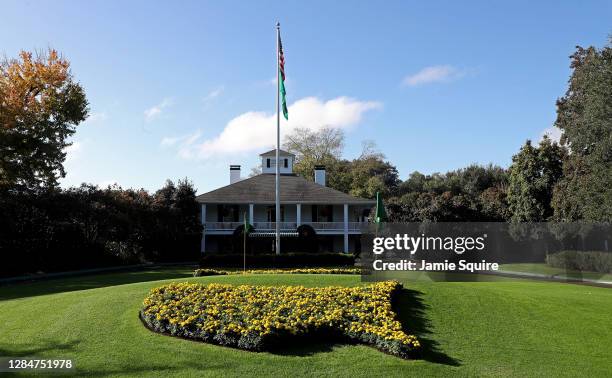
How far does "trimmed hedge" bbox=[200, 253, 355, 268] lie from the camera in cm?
2756

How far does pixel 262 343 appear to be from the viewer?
32.3 feet

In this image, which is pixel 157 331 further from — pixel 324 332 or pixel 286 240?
pixel 286 240

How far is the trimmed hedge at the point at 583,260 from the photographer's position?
103ft

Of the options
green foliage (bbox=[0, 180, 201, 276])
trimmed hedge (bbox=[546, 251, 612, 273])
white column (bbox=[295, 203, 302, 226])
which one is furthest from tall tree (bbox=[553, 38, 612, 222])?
green foliage (bbox=[0, 180, 201, 276])

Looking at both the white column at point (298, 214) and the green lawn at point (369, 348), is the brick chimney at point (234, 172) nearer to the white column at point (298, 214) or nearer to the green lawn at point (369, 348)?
the white column at point (298, 214)

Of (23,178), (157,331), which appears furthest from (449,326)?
(23,178)

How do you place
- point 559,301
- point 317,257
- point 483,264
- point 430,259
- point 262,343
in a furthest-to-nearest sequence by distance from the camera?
point 317,257
point 483,264
point 430,259
point 559,301
point 262,343

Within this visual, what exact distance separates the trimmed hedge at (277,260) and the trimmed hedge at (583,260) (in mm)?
15664

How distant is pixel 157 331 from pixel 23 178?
92.0 ft

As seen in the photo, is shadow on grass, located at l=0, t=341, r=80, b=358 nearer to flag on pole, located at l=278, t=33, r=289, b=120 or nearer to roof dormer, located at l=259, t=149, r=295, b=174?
flag on pole, located at l=278, t=33, r=289, b=120

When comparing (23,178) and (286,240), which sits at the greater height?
(23,178)

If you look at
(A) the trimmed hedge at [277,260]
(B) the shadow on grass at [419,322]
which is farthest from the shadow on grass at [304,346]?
(A) the trimmed hedge at [277,260]

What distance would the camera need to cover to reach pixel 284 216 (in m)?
46.2

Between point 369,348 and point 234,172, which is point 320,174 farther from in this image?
point 369,348
